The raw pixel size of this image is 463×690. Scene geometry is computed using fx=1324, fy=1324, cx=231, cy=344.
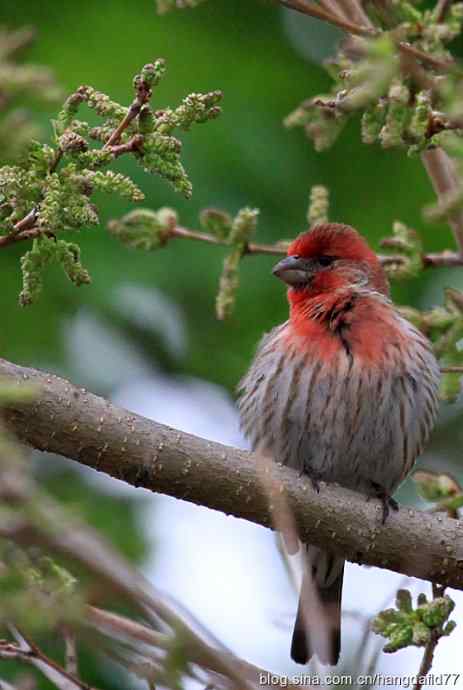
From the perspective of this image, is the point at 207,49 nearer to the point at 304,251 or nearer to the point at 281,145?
the point at 281,145

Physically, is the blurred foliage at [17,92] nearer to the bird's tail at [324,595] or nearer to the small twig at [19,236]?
the small twig at [19,236]

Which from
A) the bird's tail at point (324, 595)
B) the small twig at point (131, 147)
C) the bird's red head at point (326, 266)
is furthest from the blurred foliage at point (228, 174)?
the small twig at point (131, 147)

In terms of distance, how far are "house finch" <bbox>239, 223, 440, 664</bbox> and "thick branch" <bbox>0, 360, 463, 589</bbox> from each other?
721 mm

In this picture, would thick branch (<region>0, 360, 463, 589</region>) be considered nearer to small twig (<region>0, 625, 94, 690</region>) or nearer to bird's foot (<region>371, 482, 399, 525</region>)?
bird's foot (<region>371, 482, 399, 525</region>)

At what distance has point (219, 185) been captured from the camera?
10.5 meters

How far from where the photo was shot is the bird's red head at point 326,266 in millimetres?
6299

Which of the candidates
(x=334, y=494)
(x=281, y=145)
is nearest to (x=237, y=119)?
(x=281, y=145)

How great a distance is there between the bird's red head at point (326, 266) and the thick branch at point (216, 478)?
5.06ft

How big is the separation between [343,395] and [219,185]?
5042 millimetres

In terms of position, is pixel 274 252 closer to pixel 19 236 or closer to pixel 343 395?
pixel 343 395

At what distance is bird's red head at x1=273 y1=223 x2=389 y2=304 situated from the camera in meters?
6.30

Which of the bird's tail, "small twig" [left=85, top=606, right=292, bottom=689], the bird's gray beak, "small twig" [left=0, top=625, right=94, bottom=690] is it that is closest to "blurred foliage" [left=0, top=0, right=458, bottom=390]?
the bird's gray beak

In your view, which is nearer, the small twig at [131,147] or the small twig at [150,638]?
the small twig at [150,638]

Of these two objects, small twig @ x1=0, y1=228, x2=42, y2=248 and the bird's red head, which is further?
the bird's red head
